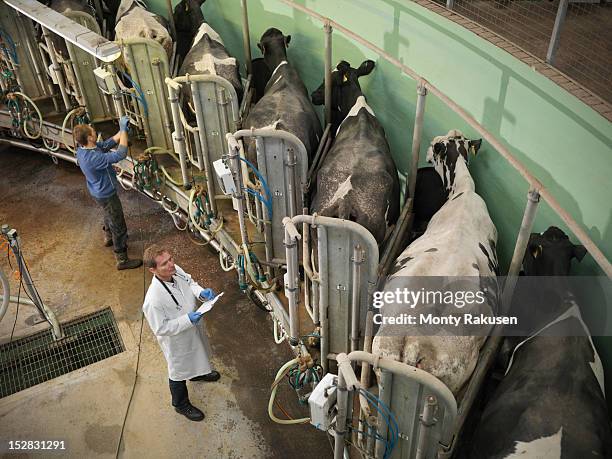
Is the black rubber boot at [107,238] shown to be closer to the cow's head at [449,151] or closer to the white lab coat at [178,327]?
the white lab coat at [178,327]

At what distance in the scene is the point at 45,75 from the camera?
7184 millimetres

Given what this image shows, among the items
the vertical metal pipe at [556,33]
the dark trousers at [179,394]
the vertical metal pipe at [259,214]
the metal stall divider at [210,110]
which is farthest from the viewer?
the metal stall divider at [210,110]

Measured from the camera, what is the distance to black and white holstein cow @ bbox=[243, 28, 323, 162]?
5.15m

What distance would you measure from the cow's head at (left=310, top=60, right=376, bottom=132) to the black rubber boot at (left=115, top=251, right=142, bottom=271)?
7.43ft

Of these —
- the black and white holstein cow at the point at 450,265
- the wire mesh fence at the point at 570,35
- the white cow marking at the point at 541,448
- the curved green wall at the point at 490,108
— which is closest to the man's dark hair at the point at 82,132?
the curved green wall at the point at 490,108

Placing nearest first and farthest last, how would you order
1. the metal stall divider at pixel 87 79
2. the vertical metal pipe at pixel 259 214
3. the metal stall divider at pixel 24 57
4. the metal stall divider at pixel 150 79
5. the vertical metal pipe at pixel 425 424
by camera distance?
1. the vertical metal pipe at pixel 425 424
2. the vertical metal pipe at pixel 259 214
3. the metal stall divider at pixel 150 79
4. the metal stall divider at pixel 87 79
5. the metal stall divider at pixel 24 57

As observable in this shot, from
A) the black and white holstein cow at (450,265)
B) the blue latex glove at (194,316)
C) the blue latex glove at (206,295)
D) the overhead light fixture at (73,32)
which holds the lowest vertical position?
the blue latex glove at (206,295)

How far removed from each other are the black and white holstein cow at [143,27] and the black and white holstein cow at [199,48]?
0.85 feet

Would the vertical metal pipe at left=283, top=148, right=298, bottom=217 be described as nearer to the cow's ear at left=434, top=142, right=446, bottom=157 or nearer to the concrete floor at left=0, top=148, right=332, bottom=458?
the cow's ear at left=434, top=142, right=446, bottom=157

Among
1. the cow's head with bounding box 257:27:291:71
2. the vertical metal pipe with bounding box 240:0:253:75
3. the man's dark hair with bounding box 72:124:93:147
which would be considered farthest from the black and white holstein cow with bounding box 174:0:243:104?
the man's dark hair with bounding box 72:124:93:147

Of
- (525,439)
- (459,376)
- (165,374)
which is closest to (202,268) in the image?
(165,374)

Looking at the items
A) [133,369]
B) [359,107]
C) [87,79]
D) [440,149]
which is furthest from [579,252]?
[87,79]

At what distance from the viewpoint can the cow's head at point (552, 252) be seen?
3.46m

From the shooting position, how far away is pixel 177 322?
3.89 meters
